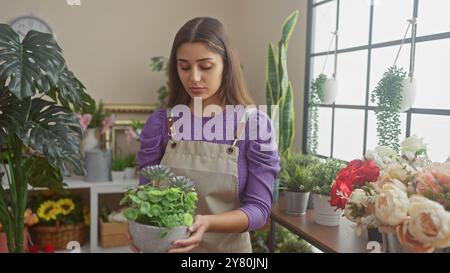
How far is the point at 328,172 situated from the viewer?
1193mm

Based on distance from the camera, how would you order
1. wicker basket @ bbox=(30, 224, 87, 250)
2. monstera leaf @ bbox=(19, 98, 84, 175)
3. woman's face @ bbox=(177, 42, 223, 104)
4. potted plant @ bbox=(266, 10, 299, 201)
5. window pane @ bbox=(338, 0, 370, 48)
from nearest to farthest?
woman's face @ bbox=(177, 42, 223, 104) < monstera leaf @ bbox=(19, 98, 84, 175) < window pane @ bbox=(338, 0, 370, 48) < potted plant @ bbox=(266, 10, 299, 201) < wicker basket @ bbox=(30, 224, 87, 250)

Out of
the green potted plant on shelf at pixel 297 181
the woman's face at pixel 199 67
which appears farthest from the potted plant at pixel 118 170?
the woman's face at pixel 199 67

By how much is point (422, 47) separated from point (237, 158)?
0.73 m

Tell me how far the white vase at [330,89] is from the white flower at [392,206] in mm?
876

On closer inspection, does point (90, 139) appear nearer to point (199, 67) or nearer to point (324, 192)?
point (324, 192)

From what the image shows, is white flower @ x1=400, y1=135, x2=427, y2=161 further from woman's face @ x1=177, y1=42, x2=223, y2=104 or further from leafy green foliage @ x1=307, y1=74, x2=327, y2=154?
leafy green foliage @ x1=307, y1=74, x2=327, y2=154

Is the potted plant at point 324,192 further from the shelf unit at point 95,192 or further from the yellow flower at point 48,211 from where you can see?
the yellow flower at point 48,211

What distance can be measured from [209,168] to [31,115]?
684 mm

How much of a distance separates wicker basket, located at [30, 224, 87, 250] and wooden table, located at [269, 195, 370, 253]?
49.0 inches

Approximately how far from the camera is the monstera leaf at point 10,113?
1.08m

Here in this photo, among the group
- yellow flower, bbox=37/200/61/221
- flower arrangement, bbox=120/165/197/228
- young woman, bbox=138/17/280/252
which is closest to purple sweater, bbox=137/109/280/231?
young woman, bbox=138/17/280/252

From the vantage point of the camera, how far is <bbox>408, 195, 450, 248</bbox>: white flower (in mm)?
580

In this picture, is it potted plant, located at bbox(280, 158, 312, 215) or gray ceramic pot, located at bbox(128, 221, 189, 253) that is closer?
gray ceramic pot, located at bbox(128, 221, 189, 253)

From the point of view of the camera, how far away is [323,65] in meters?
1.67
